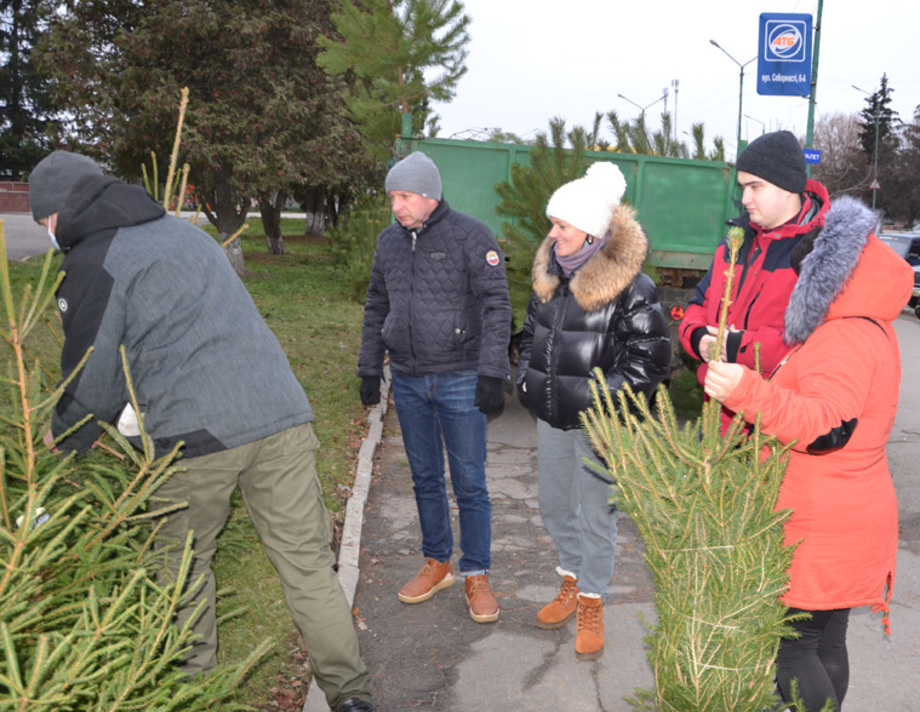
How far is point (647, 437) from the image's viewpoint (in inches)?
89.4

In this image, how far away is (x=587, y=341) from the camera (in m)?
3.70

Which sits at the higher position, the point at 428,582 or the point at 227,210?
the point at 227,210

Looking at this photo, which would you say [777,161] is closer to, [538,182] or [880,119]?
[538,182]

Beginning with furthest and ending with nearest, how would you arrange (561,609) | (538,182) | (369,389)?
(538,182) → (369,389) → (561,609)

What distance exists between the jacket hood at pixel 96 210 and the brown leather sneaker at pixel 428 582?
8.39ft

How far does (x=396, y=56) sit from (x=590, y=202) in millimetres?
5345

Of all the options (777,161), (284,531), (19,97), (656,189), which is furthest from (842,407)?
(19,97)

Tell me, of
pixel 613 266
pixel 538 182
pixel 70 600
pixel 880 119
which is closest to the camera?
pixel 70 600

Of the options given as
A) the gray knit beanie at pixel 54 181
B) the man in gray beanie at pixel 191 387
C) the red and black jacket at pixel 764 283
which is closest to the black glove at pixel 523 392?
the red and black jacket at pixel 764 283

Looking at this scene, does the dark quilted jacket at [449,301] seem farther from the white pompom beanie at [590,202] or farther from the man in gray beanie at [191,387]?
the man in gray beanie at [191,387]

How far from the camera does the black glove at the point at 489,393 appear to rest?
402 centimetres

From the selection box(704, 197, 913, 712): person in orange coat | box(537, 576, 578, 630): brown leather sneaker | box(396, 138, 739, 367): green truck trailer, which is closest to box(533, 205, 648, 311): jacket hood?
box(704, 197, 913, 712): person in orange coat

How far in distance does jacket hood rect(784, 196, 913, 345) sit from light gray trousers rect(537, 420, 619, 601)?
150 centimetres

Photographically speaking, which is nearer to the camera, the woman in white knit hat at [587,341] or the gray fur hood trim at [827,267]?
the gray fur hood trim at [827,267]
